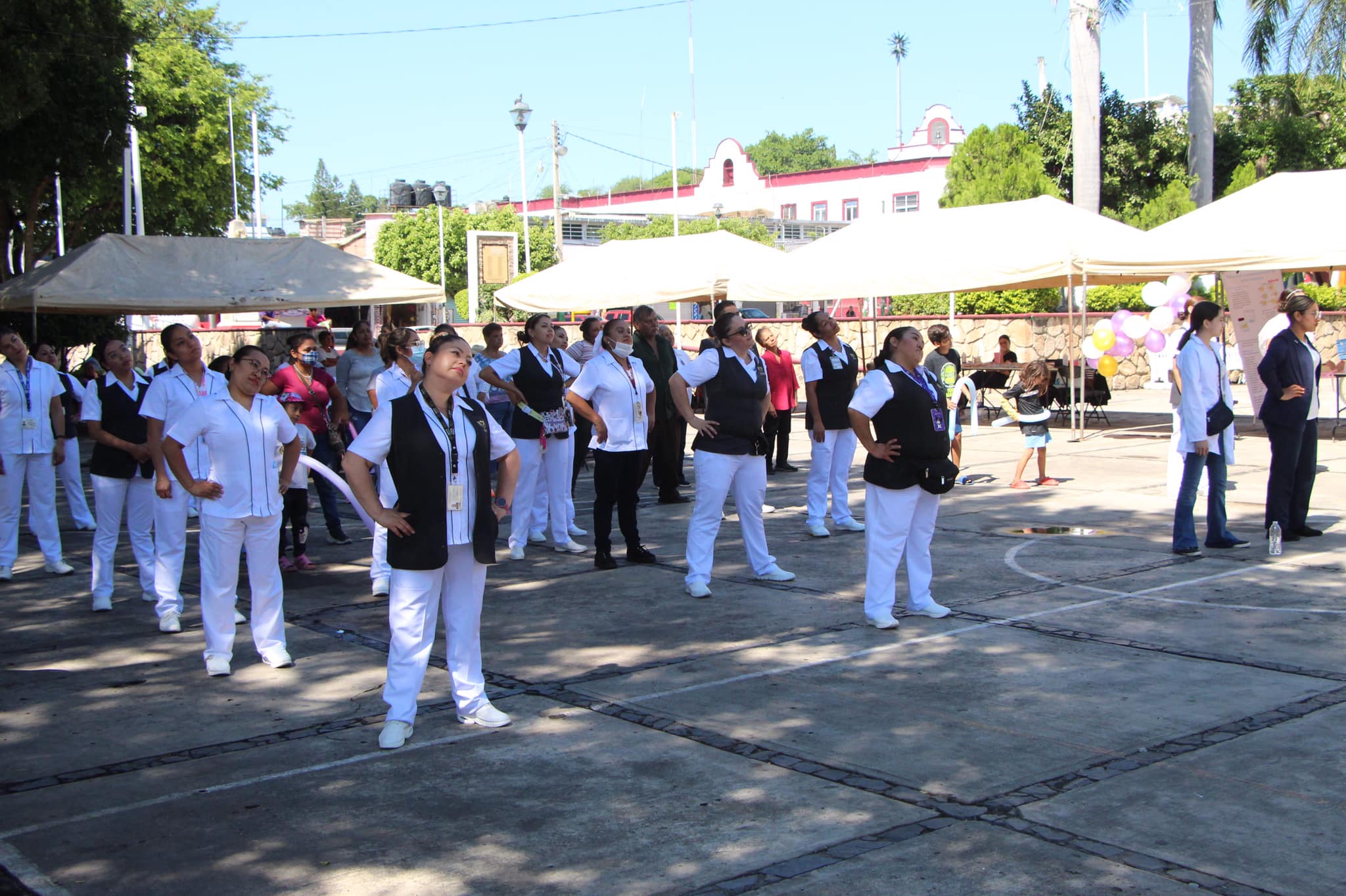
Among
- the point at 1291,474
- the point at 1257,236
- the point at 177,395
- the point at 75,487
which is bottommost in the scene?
the point at 75,487

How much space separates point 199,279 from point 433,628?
456 inches

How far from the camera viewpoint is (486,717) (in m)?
5.67

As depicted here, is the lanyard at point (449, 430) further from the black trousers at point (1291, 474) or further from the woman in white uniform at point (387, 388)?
the black trousers at point (1291, 474)

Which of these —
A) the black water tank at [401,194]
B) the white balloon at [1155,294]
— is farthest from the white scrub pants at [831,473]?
the black water tank at [401,194]

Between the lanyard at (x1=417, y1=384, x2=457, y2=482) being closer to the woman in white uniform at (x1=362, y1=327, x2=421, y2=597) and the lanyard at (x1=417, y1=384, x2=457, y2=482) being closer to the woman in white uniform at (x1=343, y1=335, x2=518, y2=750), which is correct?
the woman in white uniform at (x1=343, y1=335, x2=518, y2=750)

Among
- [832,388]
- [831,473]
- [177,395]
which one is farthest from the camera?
[831,473]

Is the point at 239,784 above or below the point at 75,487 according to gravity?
below

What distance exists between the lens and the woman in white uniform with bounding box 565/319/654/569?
30.2ft

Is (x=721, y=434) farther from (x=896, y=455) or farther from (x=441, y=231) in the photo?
(x=441, y=231)

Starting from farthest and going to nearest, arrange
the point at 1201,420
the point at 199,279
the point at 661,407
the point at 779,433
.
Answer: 1. the point at 199,279
2. the point at 779,433
3. the point at 661,407
4. the point at 1201,420

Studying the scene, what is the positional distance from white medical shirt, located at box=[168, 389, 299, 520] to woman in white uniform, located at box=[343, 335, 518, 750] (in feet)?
4.73

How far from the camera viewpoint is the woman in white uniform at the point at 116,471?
8.43 meters

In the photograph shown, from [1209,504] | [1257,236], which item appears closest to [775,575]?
[1209,504]

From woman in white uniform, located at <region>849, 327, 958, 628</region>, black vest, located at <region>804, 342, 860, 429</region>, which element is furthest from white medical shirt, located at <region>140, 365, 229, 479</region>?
black vest, located at <region>804, 342, 860, 429</region>
